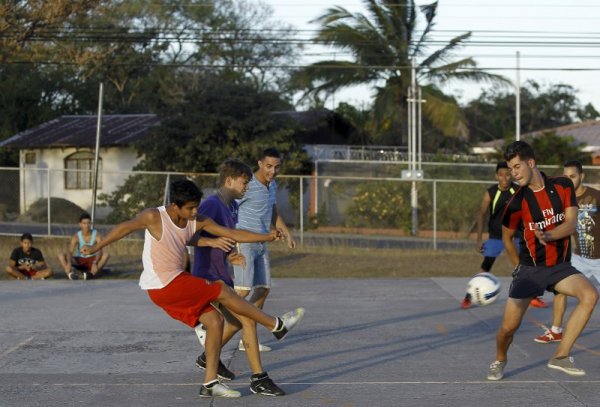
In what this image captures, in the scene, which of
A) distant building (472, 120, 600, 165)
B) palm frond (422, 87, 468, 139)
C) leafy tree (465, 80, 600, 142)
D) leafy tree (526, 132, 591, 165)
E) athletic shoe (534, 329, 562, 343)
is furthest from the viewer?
leafy tree (465, 80, 600, 142)

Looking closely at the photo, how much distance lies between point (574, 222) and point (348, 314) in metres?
4.66

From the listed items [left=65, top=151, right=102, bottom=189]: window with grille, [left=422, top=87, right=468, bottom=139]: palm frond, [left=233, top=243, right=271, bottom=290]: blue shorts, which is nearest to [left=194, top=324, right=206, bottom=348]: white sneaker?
[left=233, top=243, right=271, bottom=290]: blue shorts

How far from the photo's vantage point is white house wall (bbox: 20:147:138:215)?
35000mm

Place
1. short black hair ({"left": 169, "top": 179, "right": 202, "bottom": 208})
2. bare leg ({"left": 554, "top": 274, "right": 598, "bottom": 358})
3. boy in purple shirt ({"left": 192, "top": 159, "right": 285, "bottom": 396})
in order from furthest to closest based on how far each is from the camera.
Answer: bare leg ({"left": 554, "top": 274, "right": 598, "bottom": 358}), boy in purple shirt ({"left": 192, "top": 159, "right": 285, "bottom": 396}), short black hair ({"left": 169, "top": 179, "right": 202, "bottom": 208})

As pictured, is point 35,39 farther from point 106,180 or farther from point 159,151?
point 106,180

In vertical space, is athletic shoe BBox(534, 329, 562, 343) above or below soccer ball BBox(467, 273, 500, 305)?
below

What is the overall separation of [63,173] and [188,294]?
3135 centimetres

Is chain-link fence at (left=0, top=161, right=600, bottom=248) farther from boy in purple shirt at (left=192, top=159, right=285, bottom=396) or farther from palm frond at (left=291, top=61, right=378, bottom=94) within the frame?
boy in purple shirt at (left=192, top=159, right=285, bottom=396)

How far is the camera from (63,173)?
37.1 metres

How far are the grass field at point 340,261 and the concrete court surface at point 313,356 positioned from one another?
14.1ft

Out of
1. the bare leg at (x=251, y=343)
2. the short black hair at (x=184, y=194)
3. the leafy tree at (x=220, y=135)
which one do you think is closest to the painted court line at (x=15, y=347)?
the bare leg at (x=251, y=343)

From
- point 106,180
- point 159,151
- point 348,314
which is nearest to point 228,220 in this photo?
point 348,314

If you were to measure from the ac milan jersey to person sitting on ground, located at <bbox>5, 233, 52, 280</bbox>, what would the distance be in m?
10.6

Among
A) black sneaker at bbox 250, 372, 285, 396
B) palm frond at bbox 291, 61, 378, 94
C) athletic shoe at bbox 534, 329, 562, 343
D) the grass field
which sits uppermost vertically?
palm frond at bbox 291, 61, 378, 94
